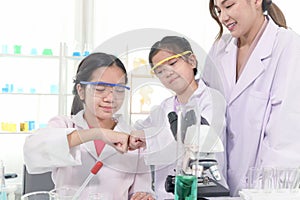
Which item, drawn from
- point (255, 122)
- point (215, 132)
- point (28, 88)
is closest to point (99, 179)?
point (215, 132)

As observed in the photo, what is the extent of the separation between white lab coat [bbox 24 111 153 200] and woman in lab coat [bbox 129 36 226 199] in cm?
5

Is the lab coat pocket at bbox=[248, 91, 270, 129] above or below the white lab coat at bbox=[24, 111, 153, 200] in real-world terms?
above

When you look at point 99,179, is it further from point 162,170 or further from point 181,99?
point 181,99

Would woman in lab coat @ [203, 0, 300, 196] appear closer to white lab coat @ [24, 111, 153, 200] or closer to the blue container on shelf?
white lab coat @ [24, 111, 153, 200]

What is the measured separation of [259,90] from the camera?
1.16 metres

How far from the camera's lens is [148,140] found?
2.78ft

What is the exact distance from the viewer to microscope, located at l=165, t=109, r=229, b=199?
83 cm

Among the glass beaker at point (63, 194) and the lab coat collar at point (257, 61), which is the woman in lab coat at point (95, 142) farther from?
the lab coat collar at point (257, 61)

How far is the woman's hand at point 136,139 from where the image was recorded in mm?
845

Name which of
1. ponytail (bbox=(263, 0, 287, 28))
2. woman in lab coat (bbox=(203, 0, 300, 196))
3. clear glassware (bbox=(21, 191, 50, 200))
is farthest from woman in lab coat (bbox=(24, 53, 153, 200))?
ponytail (bbox=(263, 0, 287, 28))

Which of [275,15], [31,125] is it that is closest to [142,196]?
[275,15]

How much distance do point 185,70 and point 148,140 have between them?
0.18 m

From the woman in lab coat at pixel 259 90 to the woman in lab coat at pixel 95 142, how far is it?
1.06 ft

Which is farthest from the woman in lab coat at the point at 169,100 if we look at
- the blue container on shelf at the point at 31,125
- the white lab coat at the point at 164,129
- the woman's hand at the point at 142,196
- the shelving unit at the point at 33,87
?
the blue container on shelf at the point at 31,125
